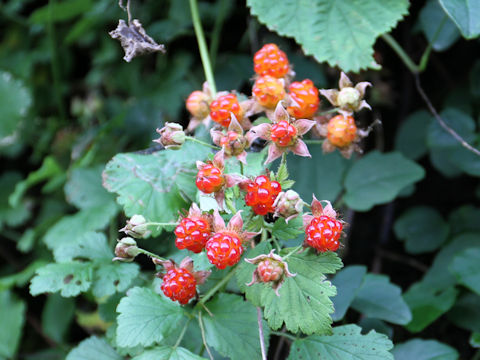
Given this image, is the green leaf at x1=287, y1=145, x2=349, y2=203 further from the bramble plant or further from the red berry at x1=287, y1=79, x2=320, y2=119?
the red berry at x1=287, y1=79, x2=320, y2=119

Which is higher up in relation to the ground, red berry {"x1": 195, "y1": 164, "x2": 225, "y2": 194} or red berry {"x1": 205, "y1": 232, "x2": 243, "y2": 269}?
red berry {"x1": 195, "y1": 164, "x2": 225, "y2": 194}

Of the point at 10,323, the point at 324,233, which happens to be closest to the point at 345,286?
the point at 324,233

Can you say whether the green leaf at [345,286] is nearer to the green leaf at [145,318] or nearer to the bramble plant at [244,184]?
the bramble plant at [244,184]

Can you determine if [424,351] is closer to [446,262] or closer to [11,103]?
[446,262]

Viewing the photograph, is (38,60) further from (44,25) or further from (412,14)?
(412,14)

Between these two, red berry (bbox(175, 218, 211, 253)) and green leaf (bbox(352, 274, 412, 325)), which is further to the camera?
green leaf (bbox(352, 274, 412, 325))

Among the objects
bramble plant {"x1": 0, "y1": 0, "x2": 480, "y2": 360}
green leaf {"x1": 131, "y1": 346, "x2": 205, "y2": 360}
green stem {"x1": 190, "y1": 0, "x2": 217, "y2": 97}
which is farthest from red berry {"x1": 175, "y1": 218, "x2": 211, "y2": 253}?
green stem {"x1": 190, "y1": 0, "x2": 217, "y2": 97}

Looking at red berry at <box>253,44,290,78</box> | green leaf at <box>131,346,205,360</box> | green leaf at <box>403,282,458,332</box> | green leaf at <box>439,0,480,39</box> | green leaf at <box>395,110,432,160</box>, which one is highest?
green leaf at <box>439,0,480,39</box>
